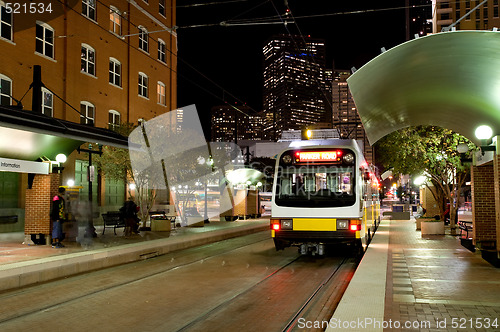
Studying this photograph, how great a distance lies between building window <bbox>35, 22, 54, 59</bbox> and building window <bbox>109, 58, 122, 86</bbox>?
18.9ft

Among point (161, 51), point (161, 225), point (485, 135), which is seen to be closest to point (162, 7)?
point (161, 51)

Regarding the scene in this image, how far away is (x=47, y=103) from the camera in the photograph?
2534 centimetres

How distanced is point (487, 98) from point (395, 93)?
7.77 ft

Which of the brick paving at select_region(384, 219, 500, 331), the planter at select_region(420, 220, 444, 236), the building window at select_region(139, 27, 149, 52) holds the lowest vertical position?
the brick paving at select_region(384, 219, 500, 331)

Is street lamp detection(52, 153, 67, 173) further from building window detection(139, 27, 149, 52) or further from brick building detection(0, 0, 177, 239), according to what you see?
building window detection(139, 27, 149, 52)

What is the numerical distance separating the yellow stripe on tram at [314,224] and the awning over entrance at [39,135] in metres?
7.21

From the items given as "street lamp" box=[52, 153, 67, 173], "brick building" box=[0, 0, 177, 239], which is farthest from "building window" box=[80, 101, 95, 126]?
"street lamp" box=[52, 153, 67, 173]

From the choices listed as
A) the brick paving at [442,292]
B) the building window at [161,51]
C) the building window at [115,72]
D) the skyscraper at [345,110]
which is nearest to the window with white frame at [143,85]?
the building window at [115,72]

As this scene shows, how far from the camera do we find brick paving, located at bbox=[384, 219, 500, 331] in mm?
6562

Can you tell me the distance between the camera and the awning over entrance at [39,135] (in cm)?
1200

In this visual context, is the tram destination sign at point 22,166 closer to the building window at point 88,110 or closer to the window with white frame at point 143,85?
the building window at point 88,110

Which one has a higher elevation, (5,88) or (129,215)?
(5,88)

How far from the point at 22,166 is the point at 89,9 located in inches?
712

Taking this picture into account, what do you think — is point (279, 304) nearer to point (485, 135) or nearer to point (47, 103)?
point (485, 135)
